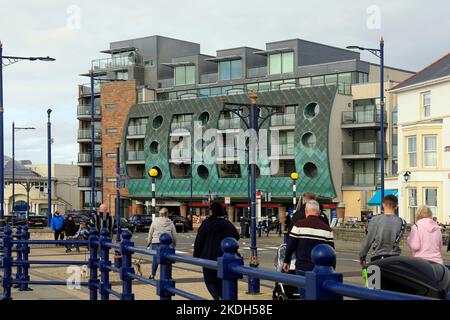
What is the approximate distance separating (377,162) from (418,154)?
23.7 meters

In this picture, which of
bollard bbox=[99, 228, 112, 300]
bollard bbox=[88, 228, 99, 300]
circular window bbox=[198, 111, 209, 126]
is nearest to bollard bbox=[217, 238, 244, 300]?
bollard bbox=[99, 228, 112, 300]

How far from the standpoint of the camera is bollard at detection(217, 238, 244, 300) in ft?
20.3

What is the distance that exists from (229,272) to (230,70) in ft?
252

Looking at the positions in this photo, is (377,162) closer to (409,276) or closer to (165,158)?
(165,158)

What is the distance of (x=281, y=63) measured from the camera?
78.1 metres

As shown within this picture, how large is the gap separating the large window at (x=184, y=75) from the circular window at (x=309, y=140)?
56.0 ft

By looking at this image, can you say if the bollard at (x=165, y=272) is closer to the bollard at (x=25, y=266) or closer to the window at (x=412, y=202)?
the bollard at (x=25, y=266)

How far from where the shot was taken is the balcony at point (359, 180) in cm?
7069

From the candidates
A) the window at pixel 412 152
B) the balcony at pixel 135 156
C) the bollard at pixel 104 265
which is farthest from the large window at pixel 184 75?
the bollard at pixel 104 265

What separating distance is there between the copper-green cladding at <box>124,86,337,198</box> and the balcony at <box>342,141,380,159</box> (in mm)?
2281

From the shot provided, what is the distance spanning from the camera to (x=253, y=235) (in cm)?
2022

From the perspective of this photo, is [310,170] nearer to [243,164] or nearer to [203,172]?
[243,164]

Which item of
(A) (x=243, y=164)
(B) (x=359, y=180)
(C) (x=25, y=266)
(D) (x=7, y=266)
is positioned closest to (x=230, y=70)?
(A) (x=243, y=164)
